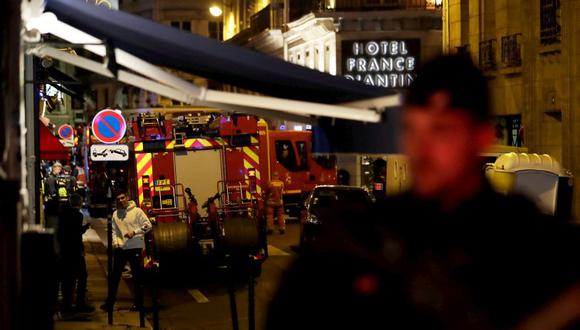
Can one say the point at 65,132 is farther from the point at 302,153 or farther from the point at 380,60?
the point at 302,153

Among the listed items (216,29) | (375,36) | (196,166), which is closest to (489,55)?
(375,36)

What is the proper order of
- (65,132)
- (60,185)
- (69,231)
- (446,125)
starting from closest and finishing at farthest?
(446,125) < (69,231) < (60,185) < (65,132)

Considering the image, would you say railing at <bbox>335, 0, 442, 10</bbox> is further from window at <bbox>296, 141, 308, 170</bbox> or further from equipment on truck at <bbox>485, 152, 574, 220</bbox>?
equipment on truck at <bbox>485, 152, 574, 220</bbox>

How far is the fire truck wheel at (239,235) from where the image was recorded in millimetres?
18453

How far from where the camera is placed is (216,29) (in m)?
80.1

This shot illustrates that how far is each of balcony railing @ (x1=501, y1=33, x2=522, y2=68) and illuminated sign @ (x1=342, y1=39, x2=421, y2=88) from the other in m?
11.1

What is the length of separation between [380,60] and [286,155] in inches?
358

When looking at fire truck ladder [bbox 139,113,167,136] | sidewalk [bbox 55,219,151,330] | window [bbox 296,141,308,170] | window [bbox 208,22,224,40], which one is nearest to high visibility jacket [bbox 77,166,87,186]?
window [bbox 296,141,308,170]

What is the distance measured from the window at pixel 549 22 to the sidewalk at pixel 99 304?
1323 centimetres

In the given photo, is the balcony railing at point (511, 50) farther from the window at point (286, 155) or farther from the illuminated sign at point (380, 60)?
the illuminated sign at point (380, 60)

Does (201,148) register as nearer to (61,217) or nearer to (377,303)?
(61,217)

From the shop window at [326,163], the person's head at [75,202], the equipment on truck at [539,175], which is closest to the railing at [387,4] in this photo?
the shop window at [326,163]

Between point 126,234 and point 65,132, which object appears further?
point 65,132

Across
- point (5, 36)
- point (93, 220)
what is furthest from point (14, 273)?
point (93, 220)
